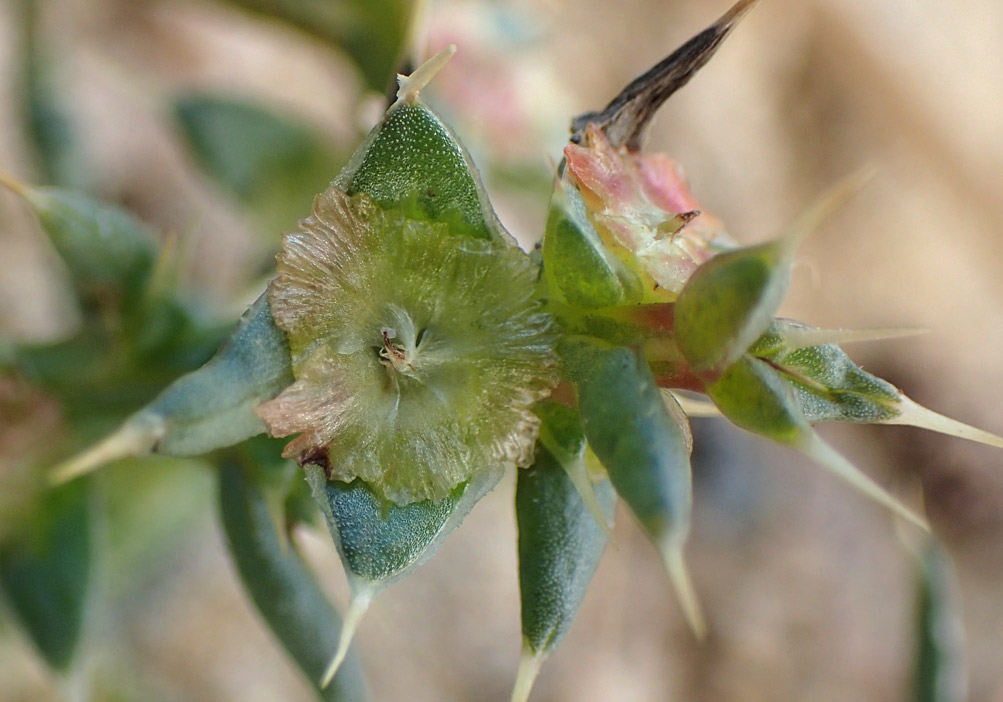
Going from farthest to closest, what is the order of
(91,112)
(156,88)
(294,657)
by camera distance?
(156,88) → (91,112) → (294,657)

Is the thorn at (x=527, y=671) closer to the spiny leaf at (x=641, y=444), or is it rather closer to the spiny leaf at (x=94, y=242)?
the spiny leaf at (x=641, y=444)

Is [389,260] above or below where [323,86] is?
below

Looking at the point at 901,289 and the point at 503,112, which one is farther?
the point at 901,289

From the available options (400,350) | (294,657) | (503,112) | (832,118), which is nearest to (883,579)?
(832,118)

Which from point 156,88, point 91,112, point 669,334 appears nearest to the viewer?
point 669,334

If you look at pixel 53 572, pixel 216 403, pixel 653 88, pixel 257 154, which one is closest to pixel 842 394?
pixel 653 88

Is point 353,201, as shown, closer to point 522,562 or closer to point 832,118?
point 522,562
